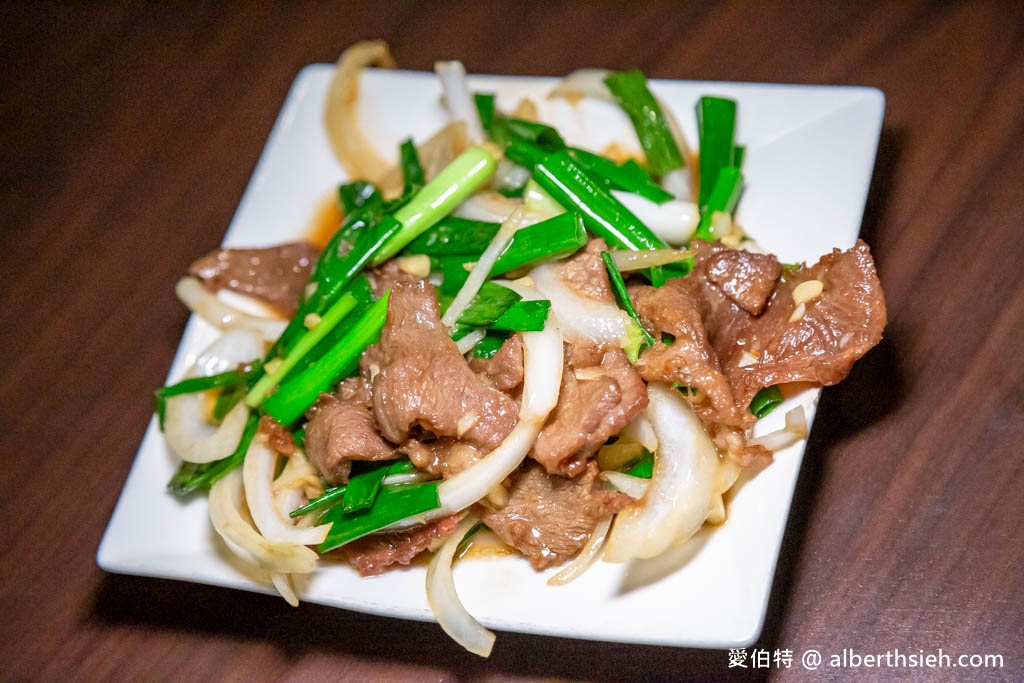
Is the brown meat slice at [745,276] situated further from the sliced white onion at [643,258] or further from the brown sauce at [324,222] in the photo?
the brown sauce at [324,222]

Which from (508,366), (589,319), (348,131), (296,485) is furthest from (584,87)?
(296,485)

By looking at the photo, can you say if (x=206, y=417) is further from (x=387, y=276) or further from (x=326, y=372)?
(x=387, y=276)

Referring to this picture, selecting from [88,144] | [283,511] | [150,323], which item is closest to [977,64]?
[283,511]

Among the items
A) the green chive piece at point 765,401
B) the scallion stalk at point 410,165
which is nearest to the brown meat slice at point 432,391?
the green chive piece at point 765,401

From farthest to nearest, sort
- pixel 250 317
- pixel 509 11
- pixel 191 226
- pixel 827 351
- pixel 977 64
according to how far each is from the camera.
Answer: pixel 509 11
pixel 191 226
pixel 977 64
pixel 250 317
pixel 827 351

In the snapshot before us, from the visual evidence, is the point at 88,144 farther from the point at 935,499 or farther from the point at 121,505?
the point at 935,499

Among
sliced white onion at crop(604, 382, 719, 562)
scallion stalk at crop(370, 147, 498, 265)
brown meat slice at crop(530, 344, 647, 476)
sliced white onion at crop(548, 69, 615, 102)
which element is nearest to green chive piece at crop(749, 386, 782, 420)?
sliced white onion at crop(604, 382, 719, 562)
